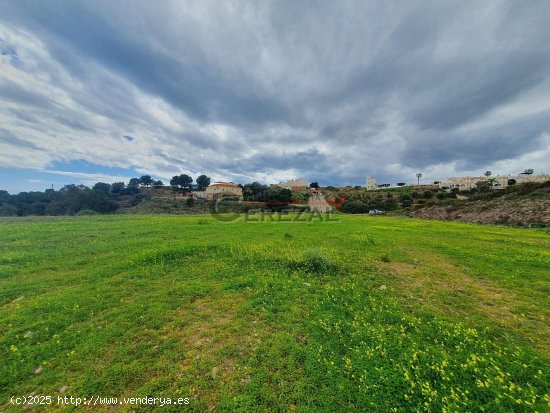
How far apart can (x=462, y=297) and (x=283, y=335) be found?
651cm

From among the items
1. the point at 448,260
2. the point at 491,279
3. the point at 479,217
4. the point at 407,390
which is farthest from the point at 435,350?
the point at 479,217

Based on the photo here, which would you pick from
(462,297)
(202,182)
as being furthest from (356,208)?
(202,182)

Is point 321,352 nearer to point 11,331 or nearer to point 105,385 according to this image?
point 105,385

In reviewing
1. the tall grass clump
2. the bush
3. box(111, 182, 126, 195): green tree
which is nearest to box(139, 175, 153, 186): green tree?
box(111, 182, 126, 195): green tree

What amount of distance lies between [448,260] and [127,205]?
99.1 metres

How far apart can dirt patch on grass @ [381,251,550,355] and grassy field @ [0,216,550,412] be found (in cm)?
6

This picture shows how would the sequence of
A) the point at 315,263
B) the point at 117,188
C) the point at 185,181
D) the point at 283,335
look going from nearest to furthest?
the point at 283,335
the point at 315,263
the point at 117,188
the point at 185,181

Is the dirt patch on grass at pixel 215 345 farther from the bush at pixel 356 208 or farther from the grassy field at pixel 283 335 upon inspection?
the bush at pixel 356 208

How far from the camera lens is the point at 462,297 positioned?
7.47 m

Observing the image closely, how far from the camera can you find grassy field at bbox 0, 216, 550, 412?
386 centimetres

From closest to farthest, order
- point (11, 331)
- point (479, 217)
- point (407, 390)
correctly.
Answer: point (407, 390)
point (11, 331)
point (479, 217)

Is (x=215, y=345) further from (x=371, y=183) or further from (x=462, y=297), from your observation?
(x=371, y=183)

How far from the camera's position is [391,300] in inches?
279

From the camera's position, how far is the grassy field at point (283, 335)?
386cm
